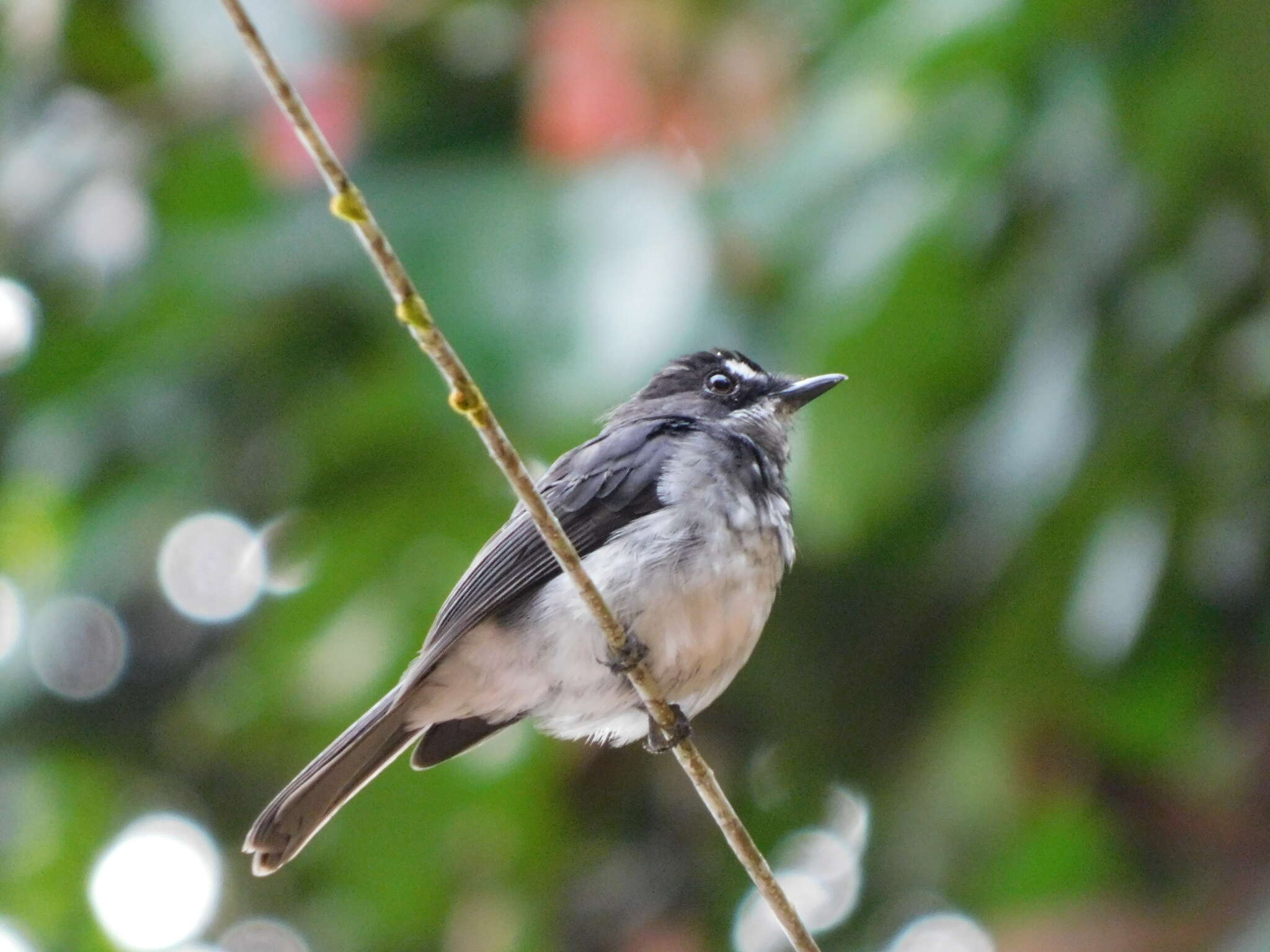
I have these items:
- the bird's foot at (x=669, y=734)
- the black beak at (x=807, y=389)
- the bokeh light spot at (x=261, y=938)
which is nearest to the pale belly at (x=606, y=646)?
the bird's foot at (x=669, y=734)

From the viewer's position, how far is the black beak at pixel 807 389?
416cm

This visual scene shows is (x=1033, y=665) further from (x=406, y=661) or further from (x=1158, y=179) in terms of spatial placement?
(x=406, y=661)

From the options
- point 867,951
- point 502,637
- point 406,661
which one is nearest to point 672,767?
point 867,951

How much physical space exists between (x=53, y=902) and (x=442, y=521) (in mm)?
2999

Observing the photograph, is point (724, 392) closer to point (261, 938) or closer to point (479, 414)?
point (479, 414)

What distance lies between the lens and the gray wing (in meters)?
3.88

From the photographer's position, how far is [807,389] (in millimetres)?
4242

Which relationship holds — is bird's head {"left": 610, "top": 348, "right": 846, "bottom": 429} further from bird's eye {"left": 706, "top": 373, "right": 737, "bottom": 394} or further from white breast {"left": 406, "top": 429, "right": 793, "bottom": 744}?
white breast {"left": 406, "top": 429, "right": 793, "bottom": 744}

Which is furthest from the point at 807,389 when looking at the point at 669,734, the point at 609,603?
the point at 669,734

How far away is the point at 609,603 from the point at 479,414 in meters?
1.48

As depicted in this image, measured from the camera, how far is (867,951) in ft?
20.4

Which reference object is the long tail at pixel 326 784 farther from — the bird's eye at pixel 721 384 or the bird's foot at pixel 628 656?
the bird's eye at pixel 721 384

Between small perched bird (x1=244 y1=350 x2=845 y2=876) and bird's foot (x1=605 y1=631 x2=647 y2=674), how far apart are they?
0.05 ft

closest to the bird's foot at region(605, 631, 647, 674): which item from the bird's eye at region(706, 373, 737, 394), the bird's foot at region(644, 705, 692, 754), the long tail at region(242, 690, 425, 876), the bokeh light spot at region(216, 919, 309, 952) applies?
the bird's foot at region(644, 705, 692, 754)
